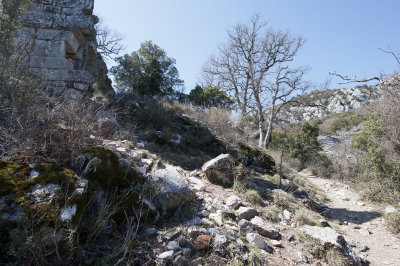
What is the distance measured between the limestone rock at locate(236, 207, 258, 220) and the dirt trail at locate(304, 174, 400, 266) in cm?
175

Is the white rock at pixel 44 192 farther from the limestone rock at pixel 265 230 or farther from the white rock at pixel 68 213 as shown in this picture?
the limestone rock at pixel 265 230

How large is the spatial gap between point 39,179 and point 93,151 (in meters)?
0.64

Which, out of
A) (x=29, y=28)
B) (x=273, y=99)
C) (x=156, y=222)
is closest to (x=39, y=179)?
(x=156, y=222)

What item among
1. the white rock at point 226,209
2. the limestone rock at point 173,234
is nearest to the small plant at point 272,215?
the white rock at point 226,209

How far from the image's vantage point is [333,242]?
2805 mm

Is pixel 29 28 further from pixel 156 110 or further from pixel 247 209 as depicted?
pixel 247 209

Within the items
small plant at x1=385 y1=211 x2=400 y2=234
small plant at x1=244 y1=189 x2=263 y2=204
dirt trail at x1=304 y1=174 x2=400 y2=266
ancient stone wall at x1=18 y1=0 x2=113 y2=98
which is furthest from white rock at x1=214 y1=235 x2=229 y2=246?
ancient stone wall at x1=18 y1=0 x2=113 y2=98

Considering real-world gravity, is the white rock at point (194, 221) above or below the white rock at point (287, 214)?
above

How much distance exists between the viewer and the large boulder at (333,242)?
9.11ft

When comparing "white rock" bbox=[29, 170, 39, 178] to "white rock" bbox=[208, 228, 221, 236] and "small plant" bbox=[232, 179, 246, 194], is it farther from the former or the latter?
"small plant" bbox=[232, 179, 246, 194]

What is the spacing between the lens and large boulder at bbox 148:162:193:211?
2655 mm

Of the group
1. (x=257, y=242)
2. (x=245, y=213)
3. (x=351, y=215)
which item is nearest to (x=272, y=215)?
(x=245, y=213)

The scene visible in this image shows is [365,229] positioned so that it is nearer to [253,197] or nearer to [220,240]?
[253,197]

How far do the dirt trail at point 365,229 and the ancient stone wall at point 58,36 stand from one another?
21.5 ft
